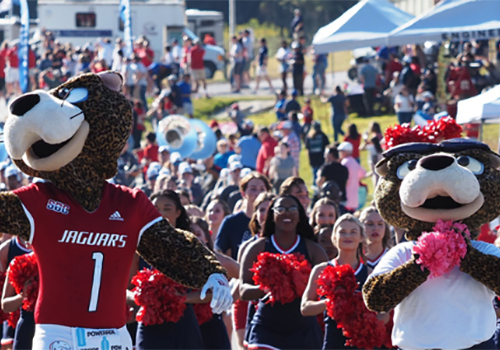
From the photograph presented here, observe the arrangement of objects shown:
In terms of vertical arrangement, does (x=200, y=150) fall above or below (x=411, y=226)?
below

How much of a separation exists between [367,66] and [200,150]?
8840 millimetres

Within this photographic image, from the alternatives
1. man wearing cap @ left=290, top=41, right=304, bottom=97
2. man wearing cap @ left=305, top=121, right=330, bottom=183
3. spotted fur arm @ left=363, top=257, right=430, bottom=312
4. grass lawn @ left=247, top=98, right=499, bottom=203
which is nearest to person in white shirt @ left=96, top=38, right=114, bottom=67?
grass lawn @ left=247, top=98, right=499, bottom=203

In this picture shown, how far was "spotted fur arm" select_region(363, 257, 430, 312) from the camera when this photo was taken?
Result: 215 inches

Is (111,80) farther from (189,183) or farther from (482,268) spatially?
(189,183)

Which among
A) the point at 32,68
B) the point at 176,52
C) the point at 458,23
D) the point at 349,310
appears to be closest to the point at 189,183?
the point at 458,23

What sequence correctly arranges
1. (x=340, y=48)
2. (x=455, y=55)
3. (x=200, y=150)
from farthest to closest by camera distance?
(x=455, y=55) < (x=200, y=150) < (x=340, y=48)

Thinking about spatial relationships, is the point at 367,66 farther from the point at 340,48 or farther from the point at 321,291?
the point at 321,291

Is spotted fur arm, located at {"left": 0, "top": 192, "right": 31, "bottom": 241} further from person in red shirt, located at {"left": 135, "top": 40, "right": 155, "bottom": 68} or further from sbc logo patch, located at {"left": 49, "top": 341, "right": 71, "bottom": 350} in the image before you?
person in red shirt, located at {"left": 135, "top": 40, "right": 155, "bottom": 68}

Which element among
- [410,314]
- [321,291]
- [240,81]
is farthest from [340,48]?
[240,81]

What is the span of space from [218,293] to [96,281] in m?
0.61

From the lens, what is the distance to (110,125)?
5.14 m

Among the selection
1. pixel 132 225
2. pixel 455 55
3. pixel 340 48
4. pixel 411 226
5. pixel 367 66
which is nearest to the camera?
pixel 132 225

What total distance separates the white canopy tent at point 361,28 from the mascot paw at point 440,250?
9.12m

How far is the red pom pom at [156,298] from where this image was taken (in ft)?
22.4
